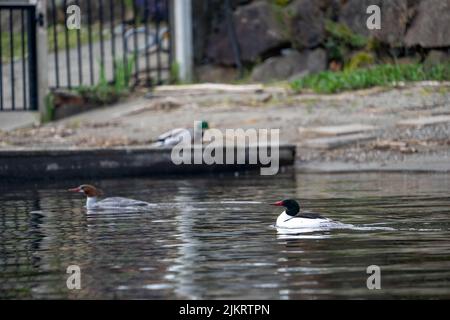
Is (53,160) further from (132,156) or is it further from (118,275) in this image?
(118,275)

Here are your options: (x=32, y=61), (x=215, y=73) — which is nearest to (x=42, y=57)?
(x=32, y=61)

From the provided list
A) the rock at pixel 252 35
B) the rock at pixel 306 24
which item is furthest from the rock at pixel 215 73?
the rock at pixel 306 24

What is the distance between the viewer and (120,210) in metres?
14.8

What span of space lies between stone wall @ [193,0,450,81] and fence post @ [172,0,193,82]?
51 centimetres

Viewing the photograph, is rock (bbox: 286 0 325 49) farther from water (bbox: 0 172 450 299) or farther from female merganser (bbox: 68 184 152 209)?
female merganser (bbox: 68 184 152 209)

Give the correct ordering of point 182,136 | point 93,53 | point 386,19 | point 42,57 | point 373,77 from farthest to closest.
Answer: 1. point 93,53
2. point 42,57
3. point 386,19
4. point 373,77
5. point 182,136

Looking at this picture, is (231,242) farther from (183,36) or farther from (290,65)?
(183,36)

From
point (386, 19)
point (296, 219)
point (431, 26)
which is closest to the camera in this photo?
point (296, 219)

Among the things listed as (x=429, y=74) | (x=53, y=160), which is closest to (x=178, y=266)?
(x=53, y=160)

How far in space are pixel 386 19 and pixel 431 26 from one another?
88cm

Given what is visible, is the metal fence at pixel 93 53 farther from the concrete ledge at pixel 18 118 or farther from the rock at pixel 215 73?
the rock at pixel 215 73

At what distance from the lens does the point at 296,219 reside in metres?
12.6

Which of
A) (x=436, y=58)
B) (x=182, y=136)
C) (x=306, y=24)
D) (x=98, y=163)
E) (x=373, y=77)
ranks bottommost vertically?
(x=98, y=163)

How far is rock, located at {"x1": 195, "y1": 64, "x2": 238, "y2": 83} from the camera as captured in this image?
81.8ft
